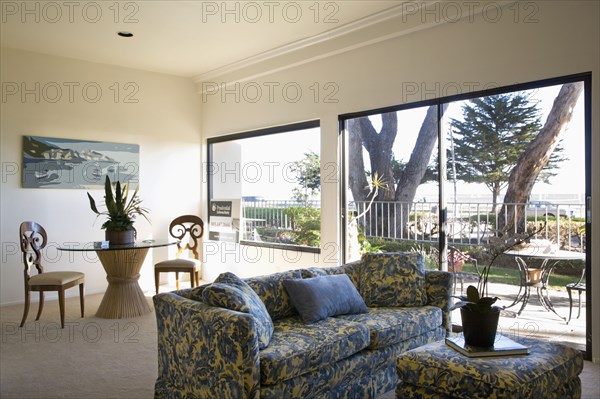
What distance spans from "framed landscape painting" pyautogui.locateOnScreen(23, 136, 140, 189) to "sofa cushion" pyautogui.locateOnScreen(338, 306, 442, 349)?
4.15 metres

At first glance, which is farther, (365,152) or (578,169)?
(365,152)

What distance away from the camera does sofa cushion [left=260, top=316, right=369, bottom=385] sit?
7.82 feet

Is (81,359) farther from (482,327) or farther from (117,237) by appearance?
(482,327)

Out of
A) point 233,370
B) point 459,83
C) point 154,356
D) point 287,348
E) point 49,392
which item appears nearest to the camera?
point 233,370

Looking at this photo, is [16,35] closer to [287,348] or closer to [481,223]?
[287,348]

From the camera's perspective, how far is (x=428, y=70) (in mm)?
4406

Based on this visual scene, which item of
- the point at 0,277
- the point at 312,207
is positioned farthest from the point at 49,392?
the point at 312,207

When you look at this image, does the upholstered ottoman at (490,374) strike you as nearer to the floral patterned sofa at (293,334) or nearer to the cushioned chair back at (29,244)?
the floral patterned sofa at (293,334)

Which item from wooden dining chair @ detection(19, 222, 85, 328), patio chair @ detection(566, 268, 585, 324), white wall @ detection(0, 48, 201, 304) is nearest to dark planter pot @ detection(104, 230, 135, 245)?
wooden dining chair @ detection(19, 222, 85, 328)

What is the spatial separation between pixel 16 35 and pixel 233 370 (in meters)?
4.59

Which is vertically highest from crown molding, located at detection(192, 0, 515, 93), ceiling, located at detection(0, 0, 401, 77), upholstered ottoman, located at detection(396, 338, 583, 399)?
ceiling, located at detection(0, 0, 401, 77)

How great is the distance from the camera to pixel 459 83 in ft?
13.7

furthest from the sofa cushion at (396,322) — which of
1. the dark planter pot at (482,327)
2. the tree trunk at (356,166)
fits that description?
the tree trunk at (356,166)

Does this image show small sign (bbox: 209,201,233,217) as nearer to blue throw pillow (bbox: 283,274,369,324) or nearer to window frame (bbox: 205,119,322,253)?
window frame (bbox: 205,119,322,253)
